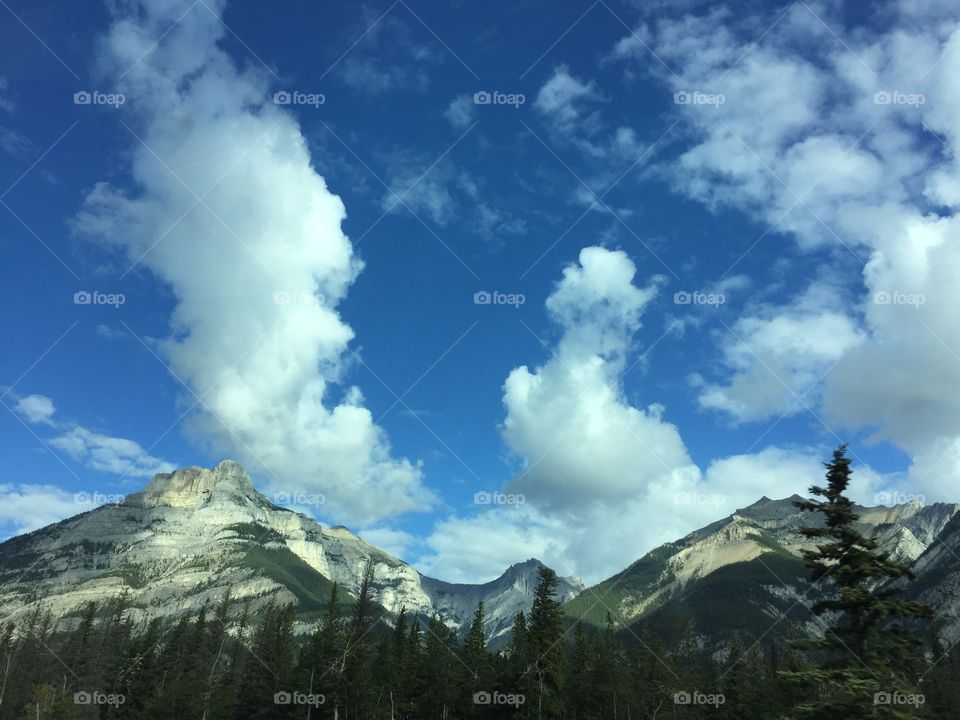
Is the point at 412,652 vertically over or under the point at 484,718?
over

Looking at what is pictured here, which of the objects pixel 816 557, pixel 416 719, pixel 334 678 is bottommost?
pixel 416 719

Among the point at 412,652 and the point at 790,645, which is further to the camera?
the point at 412,652

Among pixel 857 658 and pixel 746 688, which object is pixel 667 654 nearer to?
pixel 746 688

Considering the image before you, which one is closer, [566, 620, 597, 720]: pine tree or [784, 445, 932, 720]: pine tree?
[784, 445, 932, 720]: pine tree

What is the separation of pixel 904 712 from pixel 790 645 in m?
3.20

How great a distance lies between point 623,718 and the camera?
2886 inches

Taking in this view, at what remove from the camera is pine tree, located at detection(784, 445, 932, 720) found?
59.3 feet

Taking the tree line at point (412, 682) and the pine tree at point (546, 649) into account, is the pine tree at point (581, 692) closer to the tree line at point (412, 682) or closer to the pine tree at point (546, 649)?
the tree line at point (412, 682)

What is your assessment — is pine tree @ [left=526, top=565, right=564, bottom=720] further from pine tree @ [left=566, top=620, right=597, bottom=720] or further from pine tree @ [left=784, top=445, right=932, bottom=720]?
pine tree @ [left=784, top=445, right=932, bottom=720]

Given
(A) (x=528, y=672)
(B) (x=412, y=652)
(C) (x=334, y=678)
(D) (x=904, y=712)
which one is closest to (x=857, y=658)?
(D) (x=904, y=712)

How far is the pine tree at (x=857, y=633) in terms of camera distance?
59.3 feet

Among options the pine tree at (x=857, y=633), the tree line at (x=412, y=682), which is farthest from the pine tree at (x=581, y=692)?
the pine tree at (x=857, y=633)

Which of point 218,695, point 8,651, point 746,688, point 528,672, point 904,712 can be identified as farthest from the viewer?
point 8,651

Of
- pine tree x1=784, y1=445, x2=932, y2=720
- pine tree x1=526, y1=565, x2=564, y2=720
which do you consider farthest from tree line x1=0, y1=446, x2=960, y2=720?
pine tree x1=784, y1=445, x2=932, y2=720
